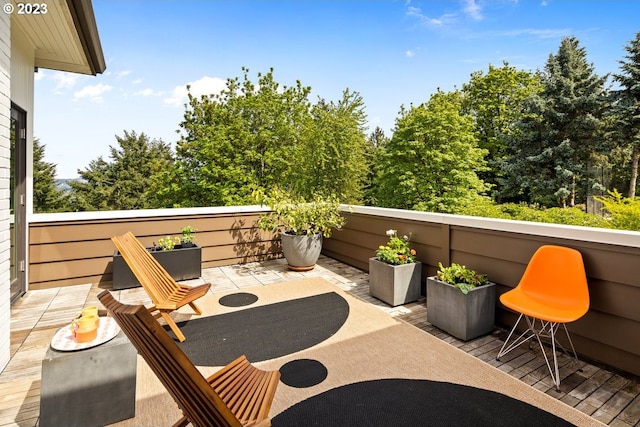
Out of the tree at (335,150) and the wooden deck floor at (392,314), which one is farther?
the tree at (335,150)

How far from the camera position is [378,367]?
8.14 ft

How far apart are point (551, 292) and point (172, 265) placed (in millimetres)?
4310

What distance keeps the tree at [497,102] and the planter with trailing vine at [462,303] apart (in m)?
16.7

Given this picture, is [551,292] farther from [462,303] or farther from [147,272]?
[147,272]

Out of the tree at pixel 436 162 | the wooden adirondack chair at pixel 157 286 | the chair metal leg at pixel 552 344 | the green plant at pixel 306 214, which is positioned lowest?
the chair metal leg at pixel 552 344

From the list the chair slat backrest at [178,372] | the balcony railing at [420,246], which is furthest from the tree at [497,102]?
the chair slat backrest at [178,372]

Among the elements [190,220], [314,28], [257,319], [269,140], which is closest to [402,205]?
[269,140]

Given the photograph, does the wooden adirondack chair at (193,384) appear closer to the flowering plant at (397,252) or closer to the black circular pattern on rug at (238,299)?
the black circular pattern on rug at (238,299)

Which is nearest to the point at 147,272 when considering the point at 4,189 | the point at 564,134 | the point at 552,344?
the point at 4,189

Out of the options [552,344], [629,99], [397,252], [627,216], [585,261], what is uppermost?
[629,99]

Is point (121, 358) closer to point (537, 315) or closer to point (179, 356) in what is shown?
point (179, 356)

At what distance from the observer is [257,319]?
3.38 metres

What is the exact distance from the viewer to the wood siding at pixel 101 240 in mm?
4309

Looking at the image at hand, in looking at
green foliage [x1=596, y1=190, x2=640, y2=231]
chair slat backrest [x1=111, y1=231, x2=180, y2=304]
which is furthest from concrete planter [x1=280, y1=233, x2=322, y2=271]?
green foliage [x1=596, y1=190, x2=640, y2=231]
